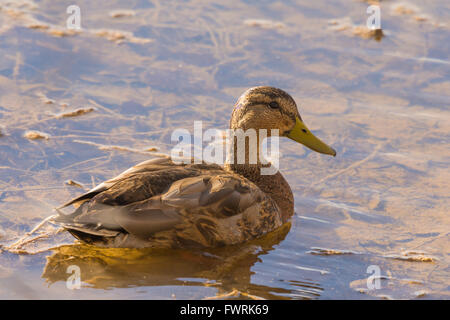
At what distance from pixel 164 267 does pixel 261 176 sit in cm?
136

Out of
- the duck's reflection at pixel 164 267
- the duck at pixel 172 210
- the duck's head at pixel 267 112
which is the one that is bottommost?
the duck's reflection at pixel 164 267

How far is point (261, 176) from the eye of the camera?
6.35 m

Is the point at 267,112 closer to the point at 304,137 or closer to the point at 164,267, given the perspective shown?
the point at 304,137

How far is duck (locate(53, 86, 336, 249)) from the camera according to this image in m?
5.24

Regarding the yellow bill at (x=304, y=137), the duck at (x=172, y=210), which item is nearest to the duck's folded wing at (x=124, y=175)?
the duck at (x=172, y=210)

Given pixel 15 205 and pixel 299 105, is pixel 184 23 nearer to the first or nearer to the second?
pixel 299 105

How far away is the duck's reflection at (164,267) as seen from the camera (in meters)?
5.18

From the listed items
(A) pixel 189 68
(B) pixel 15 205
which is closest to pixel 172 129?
(A) pixel 189 68

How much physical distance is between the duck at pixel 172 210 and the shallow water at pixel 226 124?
148mm

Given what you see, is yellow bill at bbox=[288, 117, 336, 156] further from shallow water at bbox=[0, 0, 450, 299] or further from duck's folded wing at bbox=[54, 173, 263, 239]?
duck's folded wing at bbox=[54, 173, 263, 239]

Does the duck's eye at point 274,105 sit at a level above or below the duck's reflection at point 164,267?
above

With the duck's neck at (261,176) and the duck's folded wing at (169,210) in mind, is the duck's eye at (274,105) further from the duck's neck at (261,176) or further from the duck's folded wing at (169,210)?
the duck's folded wing at (169,210)

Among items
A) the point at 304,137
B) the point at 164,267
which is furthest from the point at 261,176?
the point at 164,267

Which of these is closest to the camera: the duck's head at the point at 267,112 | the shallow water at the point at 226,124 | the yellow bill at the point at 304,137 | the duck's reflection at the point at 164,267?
the duck's reflection at the point at 164,267
